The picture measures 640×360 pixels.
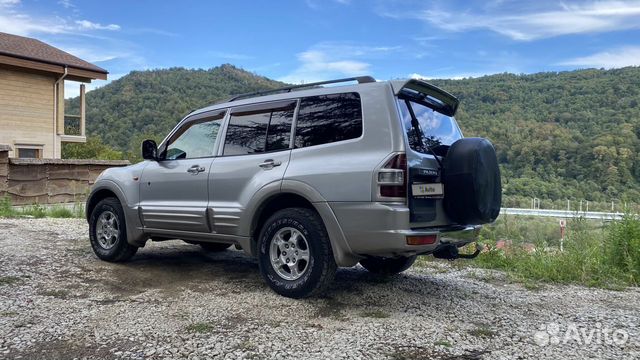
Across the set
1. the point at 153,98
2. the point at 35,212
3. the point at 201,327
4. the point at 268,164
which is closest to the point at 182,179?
the point at 268,164

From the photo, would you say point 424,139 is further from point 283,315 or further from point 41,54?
point 41,54

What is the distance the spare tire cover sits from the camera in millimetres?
4395

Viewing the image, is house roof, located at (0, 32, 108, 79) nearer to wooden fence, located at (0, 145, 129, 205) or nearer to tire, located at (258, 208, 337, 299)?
wooden fence, located at (0, 145, 129, 205)

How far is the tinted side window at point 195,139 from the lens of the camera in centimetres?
568

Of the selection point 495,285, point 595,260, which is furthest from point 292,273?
point 595,260

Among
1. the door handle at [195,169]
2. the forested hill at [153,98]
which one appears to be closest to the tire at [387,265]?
the door handle at [195,169]

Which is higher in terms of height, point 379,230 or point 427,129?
point 427,129

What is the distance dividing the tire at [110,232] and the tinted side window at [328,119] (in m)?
2.91

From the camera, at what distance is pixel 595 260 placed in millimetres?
6254

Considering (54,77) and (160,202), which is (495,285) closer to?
(160,202)

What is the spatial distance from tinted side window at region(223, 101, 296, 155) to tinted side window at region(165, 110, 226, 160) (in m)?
0.25

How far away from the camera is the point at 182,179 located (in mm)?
5695

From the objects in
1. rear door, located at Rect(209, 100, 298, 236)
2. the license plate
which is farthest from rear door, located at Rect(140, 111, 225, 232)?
the license plate

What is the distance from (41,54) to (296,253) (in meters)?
20.9
